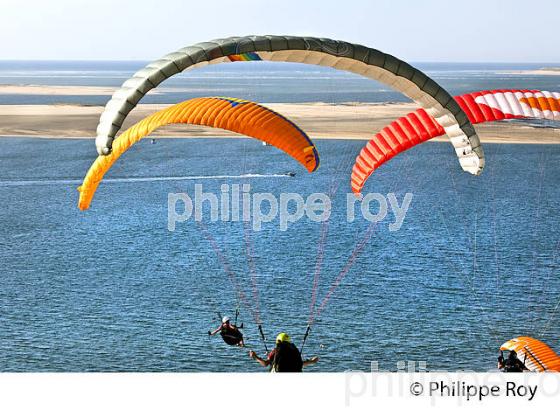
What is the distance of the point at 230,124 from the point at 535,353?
701cm

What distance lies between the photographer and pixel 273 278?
3775 centimetres

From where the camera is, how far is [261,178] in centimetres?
6347

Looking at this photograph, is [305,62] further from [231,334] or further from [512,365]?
[512,365]

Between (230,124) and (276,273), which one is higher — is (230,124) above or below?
above

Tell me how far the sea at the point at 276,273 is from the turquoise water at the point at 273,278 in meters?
0.09

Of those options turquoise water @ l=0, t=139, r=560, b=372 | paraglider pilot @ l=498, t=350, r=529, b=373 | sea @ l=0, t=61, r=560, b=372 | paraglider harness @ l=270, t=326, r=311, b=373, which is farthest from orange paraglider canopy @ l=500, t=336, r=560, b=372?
turquoise water @ l=0, t=139, r=560, b=372

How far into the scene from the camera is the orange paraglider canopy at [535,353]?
16.8m

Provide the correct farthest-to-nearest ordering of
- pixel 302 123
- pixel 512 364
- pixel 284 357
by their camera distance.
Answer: pixel 302 123 < pixel 512 364 < pixel 284 357

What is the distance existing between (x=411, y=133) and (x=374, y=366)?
488 inches

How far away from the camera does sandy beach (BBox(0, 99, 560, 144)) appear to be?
318 feet

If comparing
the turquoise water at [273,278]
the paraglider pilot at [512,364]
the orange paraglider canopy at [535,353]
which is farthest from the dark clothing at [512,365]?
the turquoise water at [273,278]

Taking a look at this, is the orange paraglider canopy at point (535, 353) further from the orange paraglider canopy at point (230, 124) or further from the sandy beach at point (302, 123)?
the sandy beach at point (302, 123)

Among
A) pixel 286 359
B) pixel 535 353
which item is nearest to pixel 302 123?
pixel 535 353
